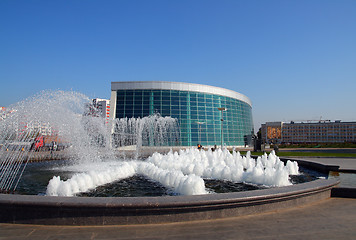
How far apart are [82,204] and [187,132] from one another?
140 ft

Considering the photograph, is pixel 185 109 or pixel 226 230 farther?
pixel 185 109

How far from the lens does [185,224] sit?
14.8 feet

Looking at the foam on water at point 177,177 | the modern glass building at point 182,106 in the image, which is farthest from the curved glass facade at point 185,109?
the foam on water at point 177,177

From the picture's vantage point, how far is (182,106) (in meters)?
48.9

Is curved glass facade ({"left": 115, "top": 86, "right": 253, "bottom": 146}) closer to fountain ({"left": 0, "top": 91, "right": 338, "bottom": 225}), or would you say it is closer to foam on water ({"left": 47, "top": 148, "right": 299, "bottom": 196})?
fountain ({"left": 0, "top": 91, "right": 338, "bottom": 225})

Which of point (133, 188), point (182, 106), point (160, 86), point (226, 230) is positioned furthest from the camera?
point (160, 86)

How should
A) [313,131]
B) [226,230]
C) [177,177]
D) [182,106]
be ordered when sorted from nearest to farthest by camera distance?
1. [226,230]
2. [177,177]
3. [182,106]
4. [313,131]

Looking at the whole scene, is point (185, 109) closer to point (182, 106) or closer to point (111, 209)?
point (182, 106)

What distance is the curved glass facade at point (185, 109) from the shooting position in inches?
1855

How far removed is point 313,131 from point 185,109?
4307 inches

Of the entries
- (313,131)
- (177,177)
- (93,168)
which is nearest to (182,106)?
(93,168)

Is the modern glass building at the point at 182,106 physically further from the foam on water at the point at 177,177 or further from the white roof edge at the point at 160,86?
the foam on water at the point at 177,177

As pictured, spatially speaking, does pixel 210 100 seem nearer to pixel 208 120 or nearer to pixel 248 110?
pixel 208 120

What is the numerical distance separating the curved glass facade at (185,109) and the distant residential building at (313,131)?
277 ft
